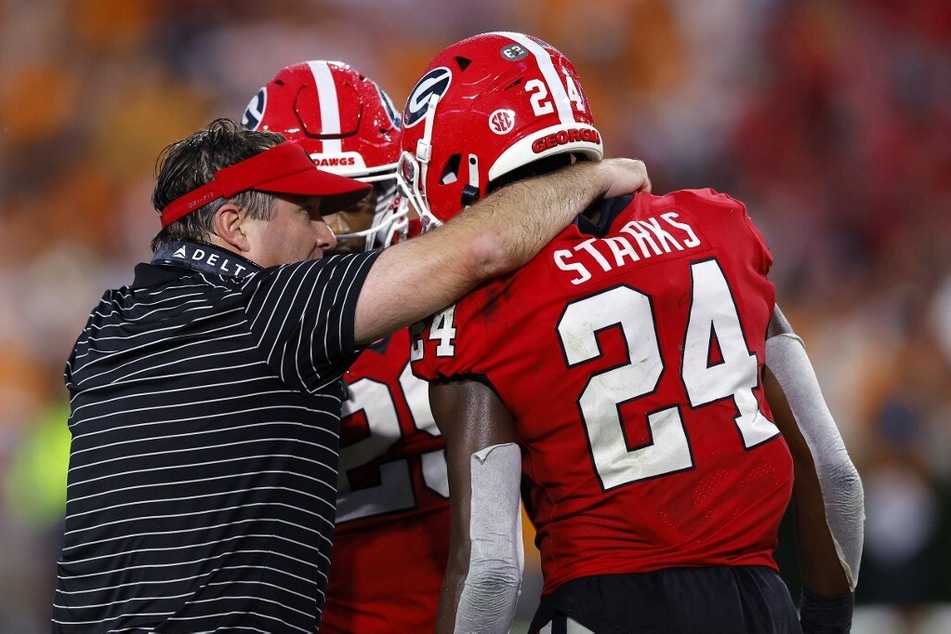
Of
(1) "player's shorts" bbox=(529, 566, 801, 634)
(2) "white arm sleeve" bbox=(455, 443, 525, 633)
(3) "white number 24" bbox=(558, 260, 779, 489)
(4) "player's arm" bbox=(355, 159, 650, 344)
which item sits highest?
(4) "player's arm" bbox=(355, 159, 650, 344)

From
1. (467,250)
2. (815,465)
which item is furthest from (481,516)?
(815,465)

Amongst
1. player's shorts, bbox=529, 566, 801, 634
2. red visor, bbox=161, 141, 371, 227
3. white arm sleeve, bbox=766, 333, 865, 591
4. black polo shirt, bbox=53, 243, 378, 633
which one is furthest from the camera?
red visor, bbox=161, 141, 371, 227

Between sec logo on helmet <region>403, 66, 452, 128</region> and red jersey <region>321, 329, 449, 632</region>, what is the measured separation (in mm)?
662

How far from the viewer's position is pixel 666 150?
6.74m

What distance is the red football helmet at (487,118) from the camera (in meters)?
2.05

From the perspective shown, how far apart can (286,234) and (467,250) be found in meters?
0.59

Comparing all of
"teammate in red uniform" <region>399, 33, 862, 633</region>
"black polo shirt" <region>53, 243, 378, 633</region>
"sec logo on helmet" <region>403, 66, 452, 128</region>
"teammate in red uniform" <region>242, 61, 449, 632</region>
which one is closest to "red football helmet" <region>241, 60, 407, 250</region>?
"teammate in red uniform" <region>242, 61, 449, 632</region>

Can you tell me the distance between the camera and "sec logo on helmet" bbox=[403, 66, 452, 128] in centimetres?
214

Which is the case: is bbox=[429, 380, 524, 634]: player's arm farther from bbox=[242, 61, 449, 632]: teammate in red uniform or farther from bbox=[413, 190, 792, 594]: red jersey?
bbox=[242, 61, 449, 632]: teammate in red uniform

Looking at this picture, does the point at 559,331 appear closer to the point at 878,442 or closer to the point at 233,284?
the point at 233,284

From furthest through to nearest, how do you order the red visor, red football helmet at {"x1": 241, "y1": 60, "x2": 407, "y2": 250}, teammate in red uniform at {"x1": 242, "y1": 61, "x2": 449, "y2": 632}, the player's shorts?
1. red football helmet at {"x1": 241, "y1": 60, "x2": 407, "y2": 250}
2. teammate in red uniform at {"x1": 242, "y1": 61, "x2": 449, "y2": 632}
3. the red visor
4. the player's shorts

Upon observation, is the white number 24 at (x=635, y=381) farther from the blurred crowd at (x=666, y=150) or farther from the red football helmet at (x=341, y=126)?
the blurred crowd at (x=666, y=150)

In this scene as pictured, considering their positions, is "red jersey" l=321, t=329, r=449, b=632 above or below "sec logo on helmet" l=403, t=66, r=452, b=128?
below

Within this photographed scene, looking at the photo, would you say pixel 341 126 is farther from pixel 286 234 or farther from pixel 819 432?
pixel 819 432
